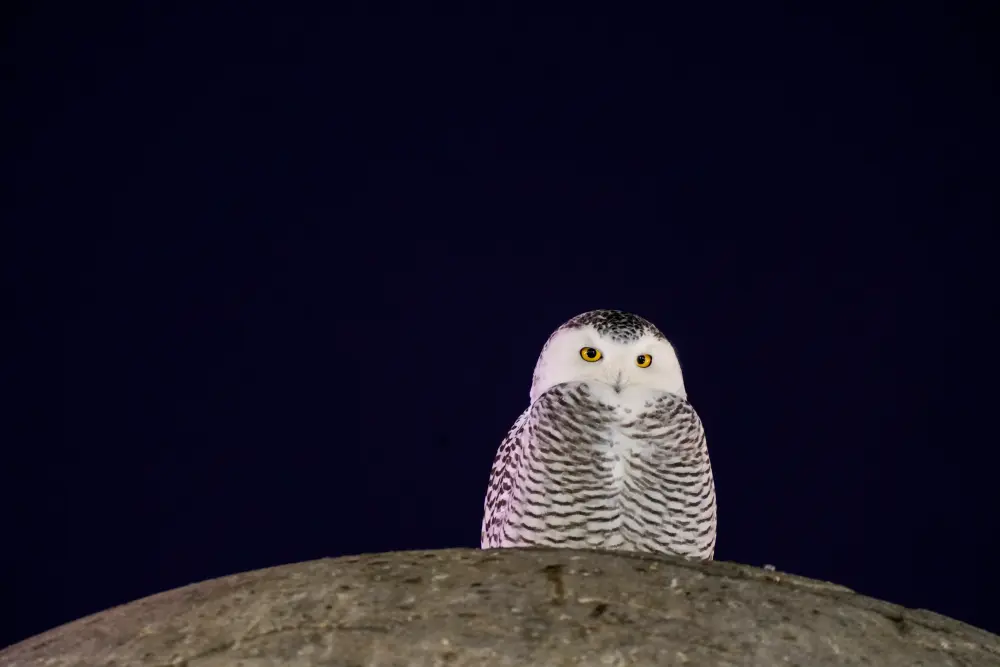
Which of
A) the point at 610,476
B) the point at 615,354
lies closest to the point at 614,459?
A: the point at 610,476

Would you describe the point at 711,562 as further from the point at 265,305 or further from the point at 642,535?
the point at 265,305

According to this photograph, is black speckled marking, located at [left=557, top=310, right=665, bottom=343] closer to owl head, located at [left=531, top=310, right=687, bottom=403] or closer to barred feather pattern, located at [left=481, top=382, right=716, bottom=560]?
owl head, located at [left=531, top=310, right=687, bottom=403]

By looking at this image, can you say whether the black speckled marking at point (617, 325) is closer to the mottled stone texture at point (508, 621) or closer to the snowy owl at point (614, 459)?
the snowy owl at point (614, 459)

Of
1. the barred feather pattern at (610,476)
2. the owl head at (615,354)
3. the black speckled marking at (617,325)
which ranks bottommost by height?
the barred feather pattern at (610,476)

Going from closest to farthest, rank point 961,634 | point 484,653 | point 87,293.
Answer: point 484,653
point 961,634
point 87,293

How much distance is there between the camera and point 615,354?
6.59 feet

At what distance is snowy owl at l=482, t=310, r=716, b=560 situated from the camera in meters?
1.97

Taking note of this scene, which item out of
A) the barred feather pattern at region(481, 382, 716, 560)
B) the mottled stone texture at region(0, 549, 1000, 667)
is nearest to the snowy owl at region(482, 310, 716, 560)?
the barred feather pattern at region(481, 382, 716, 560)

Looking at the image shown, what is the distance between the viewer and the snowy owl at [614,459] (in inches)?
77.6

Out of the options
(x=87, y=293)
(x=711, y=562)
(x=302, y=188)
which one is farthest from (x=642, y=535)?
(x=87, y=293)

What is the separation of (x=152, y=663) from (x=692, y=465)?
1.35 m

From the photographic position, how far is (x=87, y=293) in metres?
2.94

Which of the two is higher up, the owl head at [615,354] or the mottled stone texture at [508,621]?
the owl head at [615,354]

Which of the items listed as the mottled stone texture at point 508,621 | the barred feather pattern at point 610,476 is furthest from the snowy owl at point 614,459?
the mottled stone texture at point 508,621
